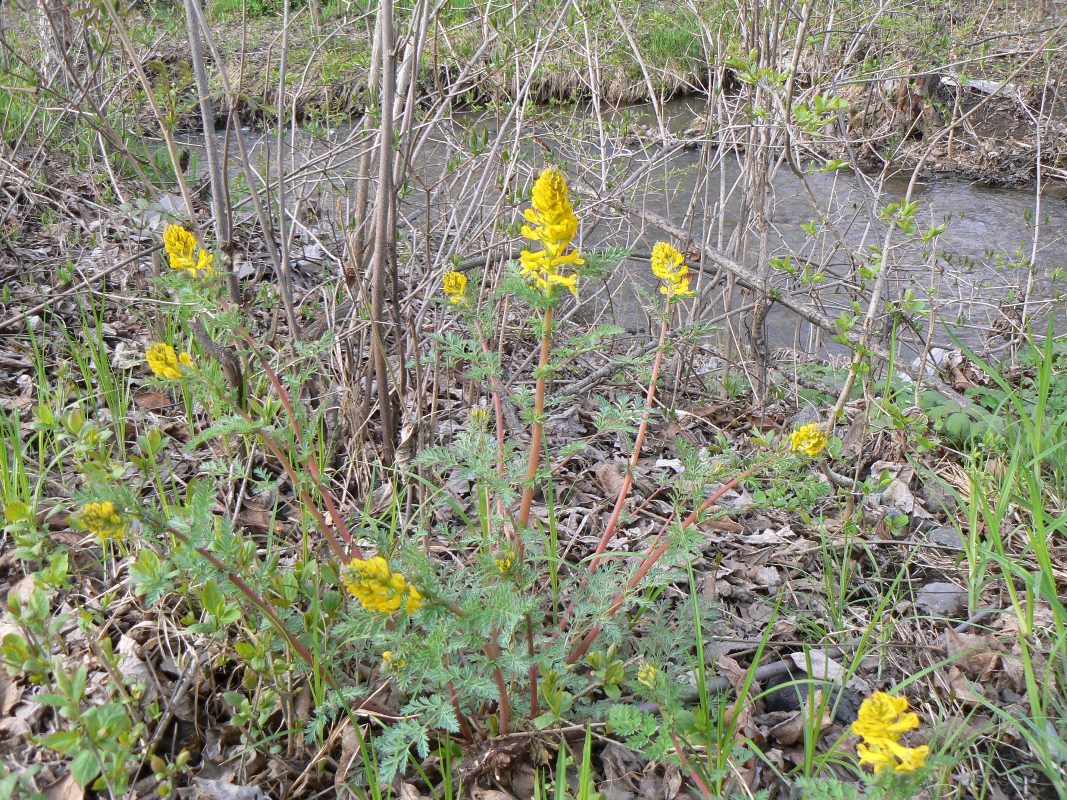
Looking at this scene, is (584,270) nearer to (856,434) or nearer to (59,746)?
(59,746)

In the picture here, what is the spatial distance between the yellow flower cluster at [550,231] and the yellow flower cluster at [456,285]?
Answer: 9.9 inches

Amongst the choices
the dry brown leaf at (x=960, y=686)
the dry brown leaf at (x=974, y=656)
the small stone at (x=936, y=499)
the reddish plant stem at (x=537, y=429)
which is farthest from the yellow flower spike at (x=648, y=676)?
the small stone at (x=936, y=499)

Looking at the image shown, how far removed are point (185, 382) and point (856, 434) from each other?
7.65 feet

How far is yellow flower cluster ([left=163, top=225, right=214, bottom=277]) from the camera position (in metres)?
1.49

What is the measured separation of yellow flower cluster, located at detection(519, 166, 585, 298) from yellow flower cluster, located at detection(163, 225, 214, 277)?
0.67 metres

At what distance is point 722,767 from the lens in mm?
1362

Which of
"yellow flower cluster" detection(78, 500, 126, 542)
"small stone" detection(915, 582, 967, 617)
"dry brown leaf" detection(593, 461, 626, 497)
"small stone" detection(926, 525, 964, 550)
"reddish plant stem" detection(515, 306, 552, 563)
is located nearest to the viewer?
"yellow flower cluster" detection(78, 500, 126, 542)

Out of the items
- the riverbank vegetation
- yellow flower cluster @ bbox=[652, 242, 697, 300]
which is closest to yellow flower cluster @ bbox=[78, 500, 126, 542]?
the riverbank vegetation

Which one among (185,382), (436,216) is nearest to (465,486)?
(185,382)

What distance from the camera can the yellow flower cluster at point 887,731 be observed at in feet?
3.50

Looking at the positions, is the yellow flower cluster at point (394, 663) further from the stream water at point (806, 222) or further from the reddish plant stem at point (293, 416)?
the stream water at point (806, 222)

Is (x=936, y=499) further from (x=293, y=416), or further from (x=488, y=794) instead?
(x=293, y=416)

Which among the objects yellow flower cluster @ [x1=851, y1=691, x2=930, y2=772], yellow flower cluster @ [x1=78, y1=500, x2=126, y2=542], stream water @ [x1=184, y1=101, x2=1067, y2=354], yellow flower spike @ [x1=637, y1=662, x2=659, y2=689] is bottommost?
stream water @ [x1=184, y1=101, x2=1067, y2=354]

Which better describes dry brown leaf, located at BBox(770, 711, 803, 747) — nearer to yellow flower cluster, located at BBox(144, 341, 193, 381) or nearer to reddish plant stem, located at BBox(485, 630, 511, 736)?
reddish plant stem, located at BBox(485, 630, 511, 736)
